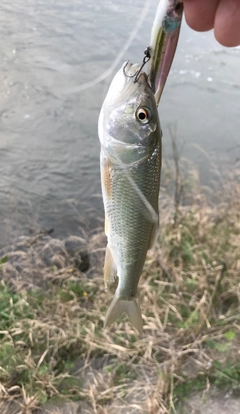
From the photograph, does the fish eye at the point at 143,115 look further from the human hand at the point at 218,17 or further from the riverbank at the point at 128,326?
the riverbank at the point at 128,326

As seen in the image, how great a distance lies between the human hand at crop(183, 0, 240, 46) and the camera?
1714 mm

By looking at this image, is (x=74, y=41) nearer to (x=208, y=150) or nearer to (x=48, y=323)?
(x=208, y=150)

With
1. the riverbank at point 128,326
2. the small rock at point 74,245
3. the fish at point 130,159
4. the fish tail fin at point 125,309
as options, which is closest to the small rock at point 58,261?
the riverbank at point 128,326

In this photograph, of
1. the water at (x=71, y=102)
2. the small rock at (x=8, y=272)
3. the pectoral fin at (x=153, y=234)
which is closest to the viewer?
the pectoral fin at (x=153, y=234)

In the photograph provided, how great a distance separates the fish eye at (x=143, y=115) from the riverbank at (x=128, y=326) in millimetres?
1610

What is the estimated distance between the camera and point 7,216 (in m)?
4.51

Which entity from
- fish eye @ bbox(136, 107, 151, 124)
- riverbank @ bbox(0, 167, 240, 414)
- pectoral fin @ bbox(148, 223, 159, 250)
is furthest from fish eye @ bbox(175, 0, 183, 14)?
riverbank @ bbox(0, 167, 240, 414)

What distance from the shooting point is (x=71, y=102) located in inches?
242

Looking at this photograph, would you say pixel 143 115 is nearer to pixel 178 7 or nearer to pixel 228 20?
pixel 178 7

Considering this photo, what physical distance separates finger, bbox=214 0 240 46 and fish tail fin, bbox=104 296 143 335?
3.75 ft

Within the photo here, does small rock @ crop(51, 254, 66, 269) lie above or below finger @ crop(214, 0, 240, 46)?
below

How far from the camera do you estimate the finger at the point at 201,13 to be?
175 cm

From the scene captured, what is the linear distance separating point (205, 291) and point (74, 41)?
5.44 metres

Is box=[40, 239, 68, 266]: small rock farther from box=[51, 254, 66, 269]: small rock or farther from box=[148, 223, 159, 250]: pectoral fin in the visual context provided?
box=[148, 223, 159, 250]: pectoral fin
